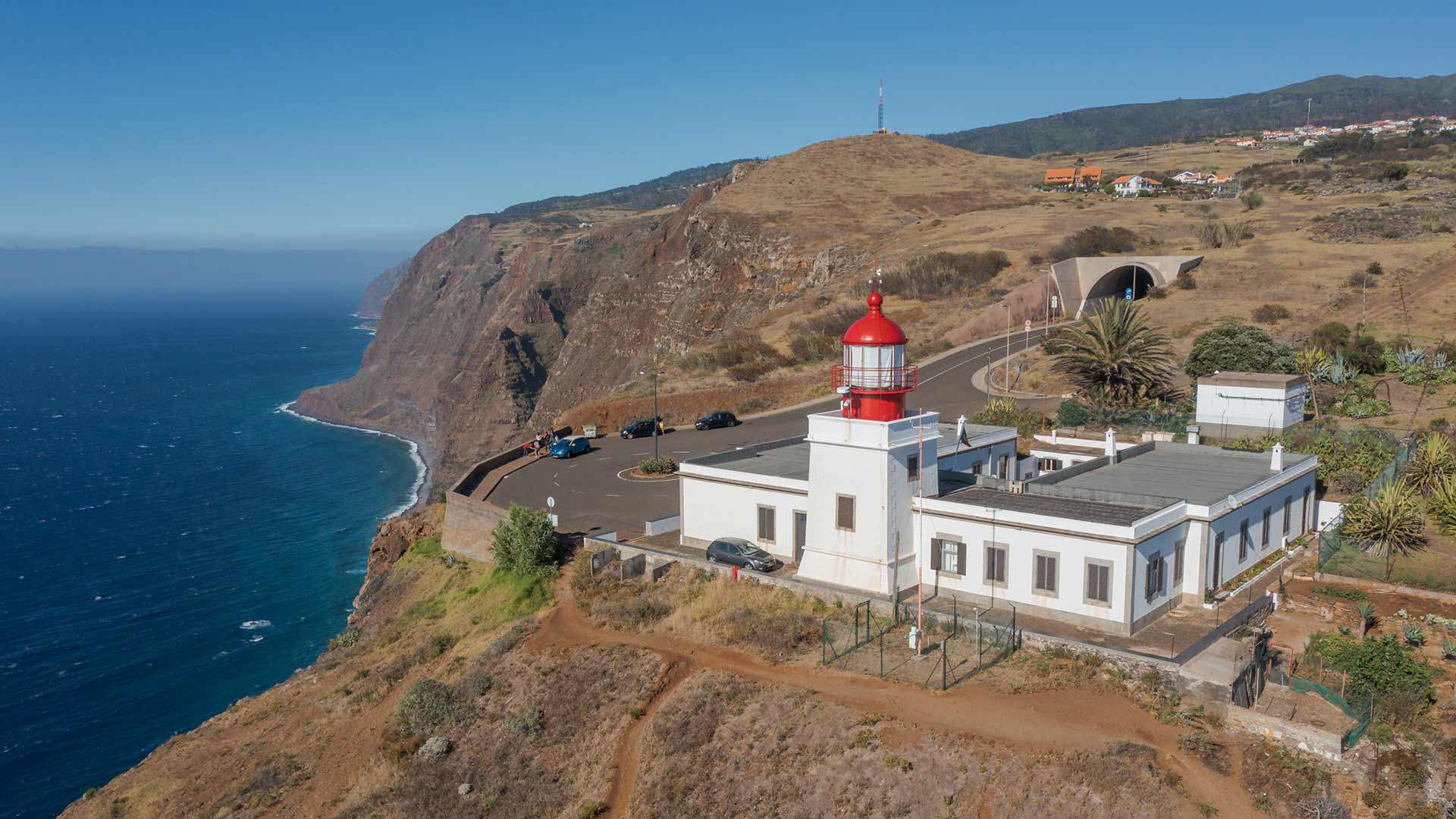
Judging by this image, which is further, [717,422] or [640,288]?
[640,288]

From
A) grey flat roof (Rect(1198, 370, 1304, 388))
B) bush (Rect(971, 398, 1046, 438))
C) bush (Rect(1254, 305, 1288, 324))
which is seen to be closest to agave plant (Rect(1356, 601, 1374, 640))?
grey flat roof (Rect(1198, 370, 1304, 388))

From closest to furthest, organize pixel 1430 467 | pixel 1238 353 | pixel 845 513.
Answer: pixel 845 513 → pixel 1430 467 → pixel 1238 353

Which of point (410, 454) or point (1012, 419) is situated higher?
point (1012, 419)

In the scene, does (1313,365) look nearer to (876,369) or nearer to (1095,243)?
(876,369)

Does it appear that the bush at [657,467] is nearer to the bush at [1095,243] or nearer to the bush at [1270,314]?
the bush at [1270,314]

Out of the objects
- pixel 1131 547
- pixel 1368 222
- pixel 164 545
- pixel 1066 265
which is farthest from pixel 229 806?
pixel 1368 222

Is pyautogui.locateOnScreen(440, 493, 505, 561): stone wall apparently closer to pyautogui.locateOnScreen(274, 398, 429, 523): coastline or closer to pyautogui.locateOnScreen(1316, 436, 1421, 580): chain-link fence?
pyautogui.locateOnScreen(1316, 436, 1421, 580): chain-link fence

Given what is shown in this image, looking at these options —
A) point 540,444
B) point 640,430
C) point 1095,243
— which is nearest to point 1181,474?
point 640,430
